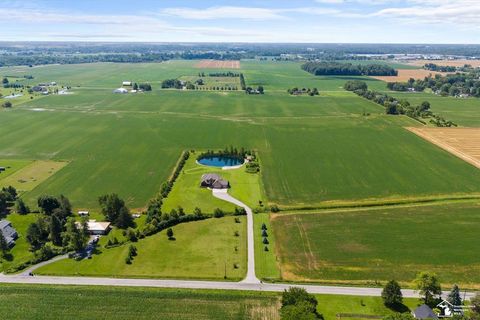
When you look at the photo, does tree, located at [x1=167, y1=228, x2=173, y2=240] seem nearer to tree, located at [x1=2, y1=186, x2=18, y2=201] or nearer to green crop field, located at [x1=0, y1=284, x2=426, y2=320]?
green crop field, located at [x1=0, y1=284, x2=426, y2=320]

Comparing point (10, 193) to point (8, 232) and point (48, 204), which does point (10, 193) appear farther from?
point (8, 232)

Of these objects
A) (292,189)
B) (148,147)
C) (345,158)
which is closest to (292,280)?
(292,189)

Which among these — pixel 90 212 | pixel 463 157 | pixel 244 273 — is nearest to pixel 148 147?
pixel 90 212

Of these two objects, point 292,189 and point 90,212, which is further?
point 292,189

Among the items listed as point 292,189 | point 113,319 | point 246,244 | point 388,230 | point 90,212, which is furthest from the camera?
point 292,189

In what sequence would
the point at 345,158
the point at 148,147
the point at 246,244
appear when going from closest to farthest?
the point at 246,244 → the point at 345,158 → the point at 148,147

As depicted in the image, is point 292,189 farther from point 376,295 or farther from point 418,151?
point 418,151

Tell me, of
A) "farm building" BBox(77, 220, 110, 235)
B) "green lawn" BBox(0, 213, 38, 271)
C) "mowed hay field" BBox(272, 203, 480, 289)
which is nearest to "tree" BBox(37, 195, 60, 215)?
"green lawn" BBox(0, 213, 38, 271)
